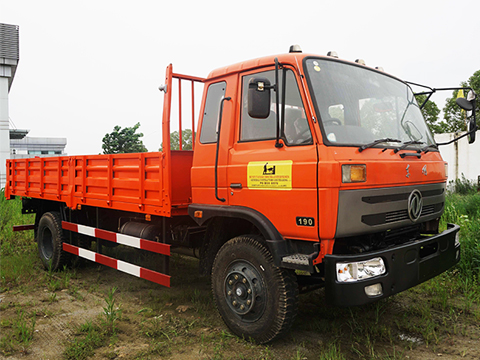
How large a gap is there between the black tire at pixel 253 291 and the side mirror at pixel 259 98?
1.13 metres

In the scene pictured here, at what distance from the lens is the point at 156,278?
14.5 feet

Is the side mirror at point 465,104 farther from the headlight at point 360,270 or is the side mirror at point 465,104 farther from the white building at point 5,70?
the white building at point 5,70

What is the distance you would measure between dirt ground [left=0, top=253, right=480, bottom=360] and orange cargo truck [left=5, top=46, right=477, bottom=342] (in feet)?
1.15

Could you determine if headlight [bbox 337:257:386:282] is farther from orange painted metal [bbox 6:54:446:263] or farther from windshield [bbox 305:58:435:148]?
windshield [bbox 305:58:435:148]

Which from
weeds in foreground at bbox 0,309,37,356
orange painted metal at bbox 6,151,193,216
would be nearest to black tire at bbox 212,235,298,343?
orange painted metal at bbox 6,151,193,216

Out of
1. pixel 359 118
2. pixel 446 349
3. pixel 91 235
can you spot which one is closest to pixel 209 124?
pixel 359 118

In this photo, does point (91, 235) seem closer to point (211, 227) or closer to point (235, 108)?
point (211, 227)

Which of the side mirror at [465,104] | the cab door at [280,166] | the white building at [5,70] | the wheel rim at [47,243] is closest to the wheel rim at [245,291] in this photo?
the cab door at [280,166]

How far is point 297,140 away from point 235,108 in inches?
32.2

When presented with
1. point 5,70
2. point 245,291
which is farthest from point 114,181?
point 5,70

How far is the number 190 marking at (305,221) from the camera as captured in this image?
317cm

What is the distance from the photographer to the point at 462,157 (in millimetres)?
15719

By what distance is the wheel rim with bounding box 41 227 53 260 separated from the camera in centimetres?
661

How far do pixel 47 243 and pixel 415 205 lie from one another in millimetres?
5681
